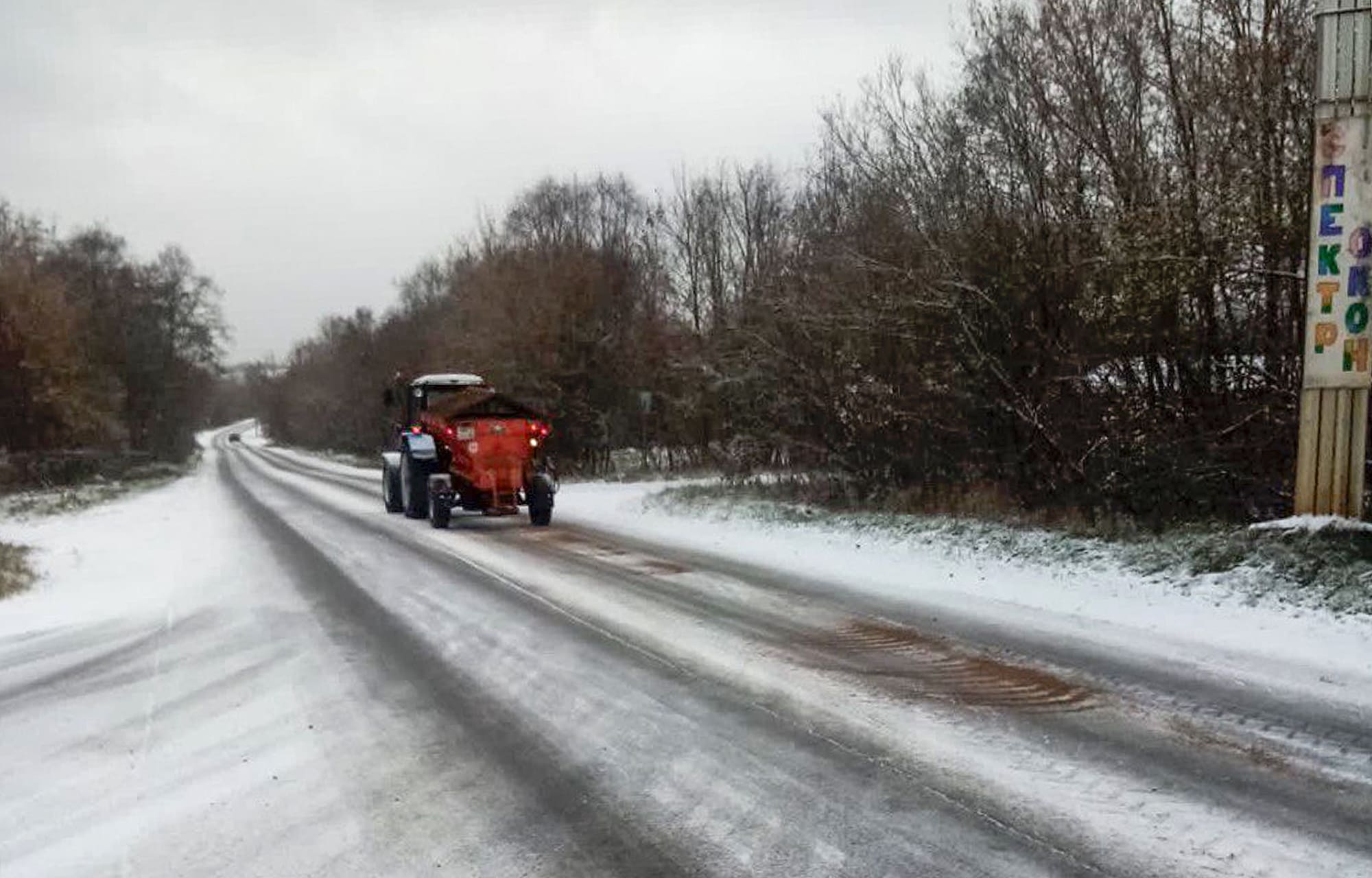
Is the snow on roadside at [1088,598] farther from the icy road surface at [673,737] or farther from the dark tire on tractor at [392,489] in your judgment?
the dark tire on tractor at [392,489]

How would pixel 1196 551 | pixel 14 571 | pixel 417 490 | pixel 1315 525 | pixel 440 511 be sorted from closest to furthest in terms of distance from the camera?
pixel 1315 525 → pixel 1196 551 → pixel 14 571 → pixel 440 511 → pixel 417 490

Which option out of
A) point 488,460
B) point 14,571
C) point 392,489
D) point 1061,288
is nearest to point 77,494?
point 392,489

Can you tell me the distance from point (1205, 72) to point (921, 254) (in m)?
4.08

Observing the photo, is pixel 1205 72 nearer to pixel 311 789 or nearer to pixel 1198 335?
pixel 1198 335

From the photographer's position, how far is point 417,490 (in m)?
17.6

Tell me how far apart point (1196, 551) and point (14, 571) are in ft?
42.2

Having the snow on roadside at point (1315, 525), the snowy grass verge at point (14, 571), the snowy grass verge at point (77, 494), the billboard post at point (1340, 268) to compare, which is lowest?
the snowy grass verge at point (77, 494)

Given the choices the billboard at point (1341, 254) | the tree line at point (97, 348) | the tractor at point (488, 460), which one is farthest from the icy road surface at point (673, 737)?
the tree line at point (97, 348)

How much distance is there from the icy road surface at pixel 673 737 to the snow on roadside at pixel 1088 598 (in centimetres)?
6

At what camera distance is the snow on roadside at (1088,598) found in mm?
6094

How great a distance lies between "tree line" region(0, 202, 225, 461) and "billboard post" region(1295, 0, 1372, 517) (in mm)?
40057

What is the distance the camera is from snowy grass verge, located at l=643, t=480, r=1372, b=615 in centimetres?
733

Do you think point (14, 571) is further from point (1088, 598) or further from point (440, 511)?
point (1088, 598)

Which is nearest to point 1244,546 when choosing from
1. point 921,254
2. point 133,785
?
point 921,254
